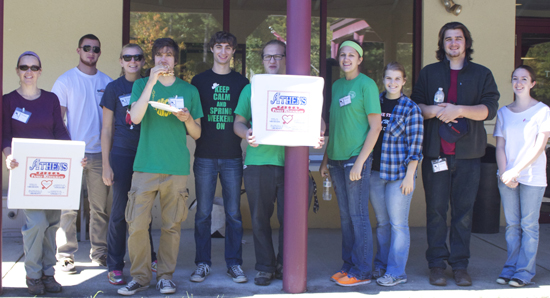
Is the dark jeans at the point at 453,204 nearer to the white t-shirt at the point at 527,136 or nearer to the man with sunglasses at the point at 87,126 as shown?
the white t-shirt at the point at 527,136

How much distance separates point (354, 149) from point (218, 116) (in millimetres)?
1105

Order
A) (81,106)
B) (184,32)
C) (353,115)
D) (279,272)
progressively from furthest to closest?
1. (184,32)
2. (81,106)
3. (279,272)
4. (353,115)

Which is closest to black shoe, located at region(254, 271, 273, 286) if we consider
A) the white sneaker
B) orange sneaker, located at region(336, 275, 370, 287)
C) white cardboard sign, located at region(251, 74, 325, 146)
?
the white sneaker

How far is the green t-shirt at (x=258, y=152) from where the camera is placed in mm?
3678

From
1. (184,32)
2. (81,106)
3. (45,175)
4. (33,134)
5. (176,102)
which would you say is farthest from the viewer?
(184,32)

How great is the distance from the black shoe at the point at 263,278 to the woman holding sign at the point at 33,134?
146cm

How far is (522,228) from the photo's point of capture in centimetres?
386

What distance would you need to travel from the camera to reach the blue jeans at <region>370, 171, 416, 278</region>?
148 inches

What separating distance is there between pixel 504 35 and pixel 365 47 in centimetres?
169

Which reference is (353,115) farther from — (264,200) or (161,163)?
(161,163)

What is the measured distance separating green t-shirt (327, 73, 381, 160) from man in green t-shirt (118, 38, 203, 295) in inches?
Answer: 42.7

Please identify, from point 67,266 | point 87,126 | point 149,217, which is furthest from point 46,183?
point 67,266

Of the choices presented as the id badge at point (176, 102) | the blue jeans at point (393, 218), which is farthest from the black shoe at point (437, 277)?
the id badge at point (176, 102)

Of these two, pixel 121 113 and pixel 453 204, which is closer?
pixel 121 113
